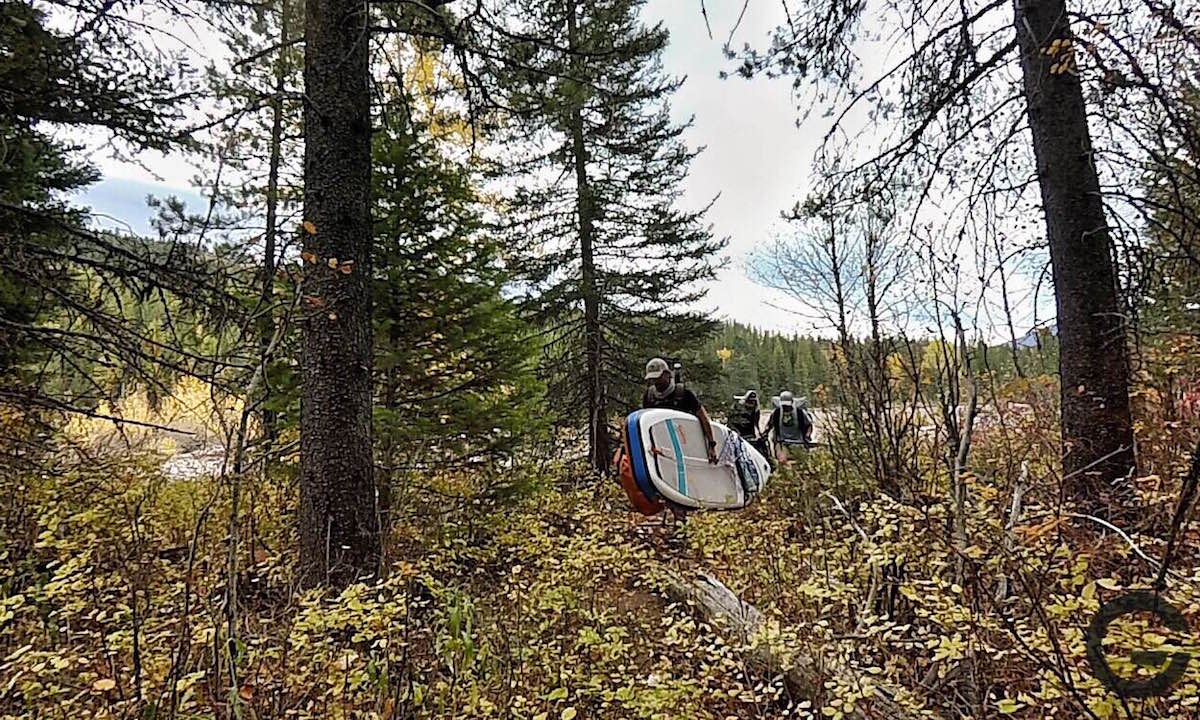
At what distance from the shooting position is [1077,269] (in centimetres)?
355

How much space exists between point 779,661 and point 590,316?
7006mm

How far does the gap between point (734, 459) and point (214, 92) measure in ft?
18.3

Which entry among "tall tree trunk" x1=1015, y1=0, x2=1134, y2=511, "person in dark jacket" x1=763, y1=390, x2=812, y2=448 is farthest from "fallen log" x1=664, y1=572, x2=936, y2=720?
"person in dark jacket" x1=763, y1=390, x2=812, y2=448

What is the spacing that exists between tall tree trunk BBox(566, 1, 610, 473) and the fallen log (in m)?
4.80

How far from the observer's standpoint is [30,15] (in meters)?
3.10

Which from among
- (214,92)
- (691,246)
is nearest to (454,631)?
(214,92)

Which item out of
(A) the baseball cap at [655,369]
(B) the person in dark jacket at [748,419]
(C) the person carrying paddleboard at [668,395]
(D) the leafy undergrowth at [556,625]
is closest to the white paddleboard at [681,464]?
(C) the person carrying paddleboard at [668,395]

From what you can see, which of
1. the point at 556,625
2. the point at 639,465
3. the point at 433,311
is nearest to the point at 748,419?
the point at 639,465

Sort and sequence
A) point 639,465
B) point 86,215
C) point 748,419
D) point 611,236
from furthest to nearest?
point 611,236 < point 748,419 < point 639,465 < point 86,215

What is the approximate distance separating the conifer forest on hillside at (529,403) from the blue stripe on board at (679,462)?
66 mm

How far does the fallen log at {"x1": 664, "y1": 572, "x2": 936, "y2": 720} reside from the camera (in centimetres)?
250

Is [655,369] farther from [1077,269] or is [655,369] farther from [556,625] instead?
[1077,269]

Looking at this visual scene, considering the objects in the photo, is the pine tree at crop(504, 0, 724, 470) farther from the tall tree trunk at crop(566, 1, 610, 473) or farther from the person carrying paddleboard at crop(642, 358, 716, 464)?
the person carrying paddleboard at crop(642, 358, 716, 464)

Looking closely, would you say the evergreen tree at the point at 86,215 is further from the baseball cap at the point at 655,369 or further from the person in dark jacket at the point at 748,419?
the person in dark jacket at the point at 748,419
